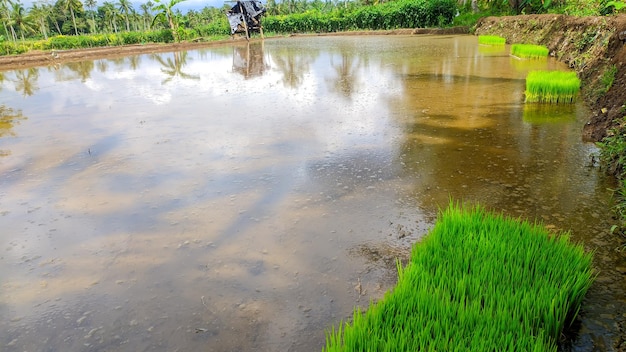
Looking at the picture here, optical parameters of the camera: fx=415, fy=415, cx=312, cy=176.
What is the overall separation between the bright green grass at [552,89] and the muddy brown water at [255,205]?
220mm

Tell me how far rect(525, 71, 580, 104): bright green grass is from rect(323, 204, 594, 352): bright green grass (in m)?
4.14

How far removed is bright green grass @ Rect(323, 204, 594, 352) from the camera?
62.2 inches

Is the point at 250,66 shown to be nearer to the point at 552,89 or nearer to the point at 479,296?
the point at 552,89

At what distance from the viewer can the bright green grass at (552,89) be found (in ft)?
18.5

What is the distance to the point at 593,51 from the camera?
724cm

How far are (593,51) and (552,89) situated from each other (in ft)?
8.08

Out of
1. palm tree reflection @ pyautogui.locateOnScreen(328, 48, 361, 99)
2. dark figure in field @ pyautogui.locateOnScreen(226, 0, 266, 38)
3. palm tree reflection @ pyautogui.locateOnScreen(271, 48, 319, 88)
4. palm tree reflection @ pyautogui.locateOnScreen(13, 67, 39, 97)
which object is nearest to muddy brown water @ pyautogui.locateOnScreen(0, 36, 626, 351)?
palm tree reflection @ pyautogui.locateOnScreen(328, 48, 361, 99)

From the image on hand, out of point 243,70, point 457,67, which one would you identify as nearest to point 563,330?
point 457,67

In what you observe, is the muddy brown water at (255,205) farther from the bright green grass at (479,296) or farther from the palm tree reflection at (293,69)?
the palm tree reflection at (293,69)

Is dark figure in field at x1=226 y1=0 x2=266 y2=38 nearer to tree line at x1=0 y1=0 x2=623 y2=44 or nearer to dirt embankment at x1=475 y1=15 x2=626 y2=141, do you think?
tree line at x1=0 y1=0 x2=623 y2=44

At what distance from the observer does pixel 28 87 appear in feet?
34.0

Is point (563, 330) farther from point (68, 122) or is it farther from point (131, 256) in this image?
point (68, 122)

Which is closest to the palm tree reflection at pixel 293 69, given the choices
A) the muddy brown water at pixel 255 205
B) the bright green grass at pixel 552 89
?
the muddy brown water at pixel 255 205

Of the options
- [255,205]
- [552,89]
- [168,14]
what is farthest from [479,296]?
[168,14]
